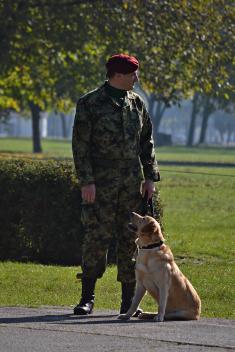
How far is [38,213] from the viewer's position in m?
14.4

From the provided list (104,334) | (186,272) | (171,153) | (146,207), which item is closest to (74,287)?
(186,272)

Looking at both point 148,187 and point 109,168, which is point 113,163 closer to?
point 109,168

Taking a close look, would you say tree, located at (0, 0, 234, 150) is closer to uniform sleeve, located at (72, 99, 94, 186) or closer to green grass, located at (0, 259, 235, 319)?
green grass, located at (0, 259, 235, 319)

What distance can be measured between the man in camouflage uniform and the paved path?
43cm

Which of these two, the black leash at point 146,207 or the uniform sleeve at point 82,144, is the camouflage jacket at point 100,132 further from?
the black leash at point 146,207

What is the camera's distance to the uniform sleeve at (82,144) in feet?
31.0

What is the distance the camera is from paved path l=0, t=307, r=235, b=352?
25.1ft

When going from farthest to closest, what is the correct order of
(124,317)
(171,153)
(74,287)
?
1. (171,153)
2. (74,287)
3. (124,317)

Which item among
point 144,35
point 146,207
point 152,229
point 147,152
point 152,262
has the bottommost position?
point 152,262

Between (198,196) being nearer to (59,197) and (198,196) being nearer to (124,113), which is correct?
(59,197)

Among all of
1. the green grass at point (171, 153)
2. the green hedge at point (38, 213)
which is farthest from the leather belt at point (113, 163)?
the green grass at point (171, 153)

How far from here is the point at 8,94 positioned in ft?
140

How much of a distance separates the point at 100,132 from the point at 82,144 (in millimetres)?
166

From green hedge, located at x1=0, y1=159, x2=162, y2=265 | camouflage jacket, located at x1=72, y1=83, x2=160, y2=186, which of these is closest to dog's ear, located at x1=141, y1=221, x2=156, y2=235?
camouflage jacket, located at x1=72, y1=83, x2=160, y2=186
